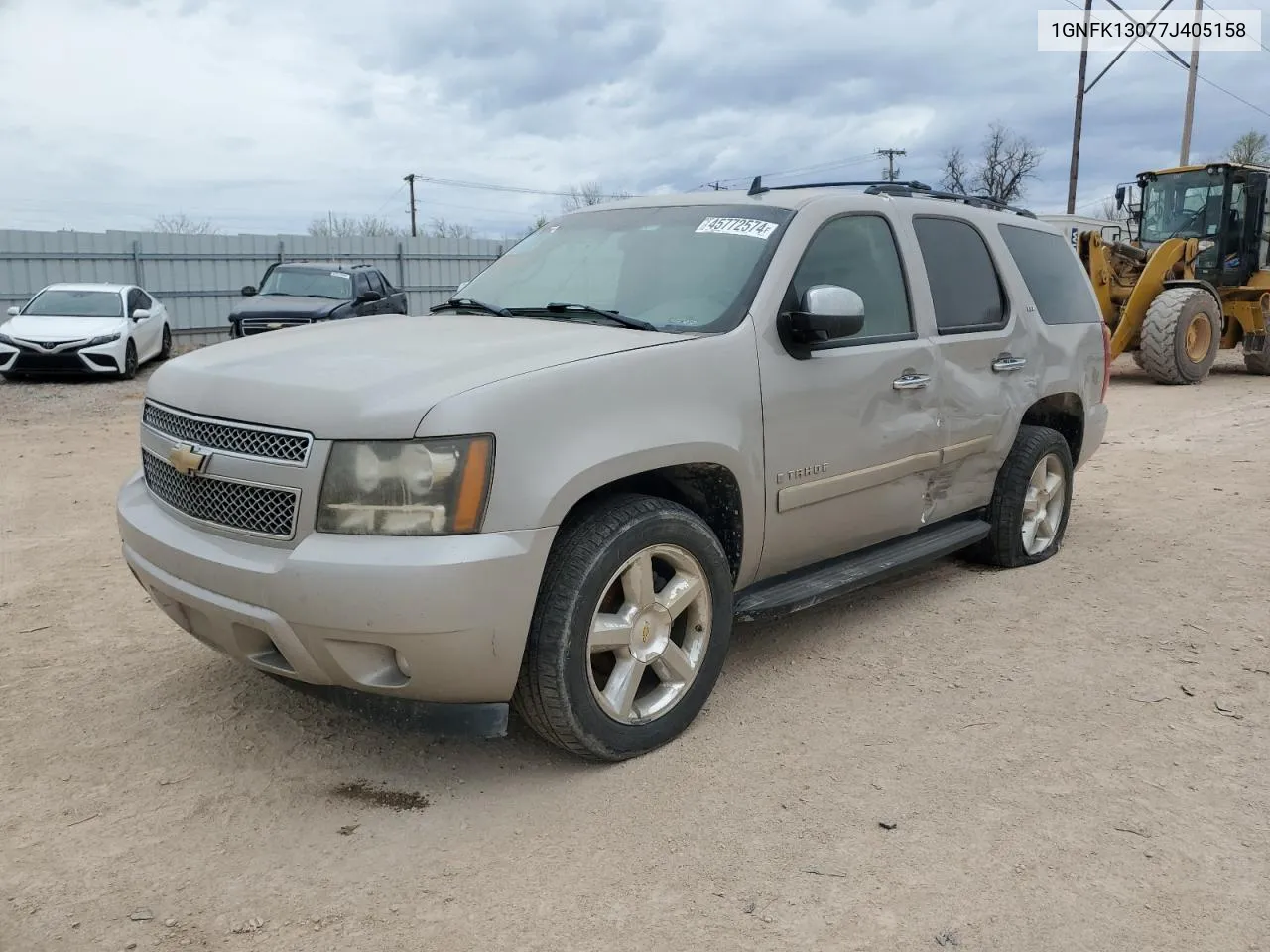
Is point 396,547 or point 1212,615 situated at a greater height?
point 396,547

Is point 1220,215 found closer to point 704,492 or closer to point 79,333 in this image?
point 704,492

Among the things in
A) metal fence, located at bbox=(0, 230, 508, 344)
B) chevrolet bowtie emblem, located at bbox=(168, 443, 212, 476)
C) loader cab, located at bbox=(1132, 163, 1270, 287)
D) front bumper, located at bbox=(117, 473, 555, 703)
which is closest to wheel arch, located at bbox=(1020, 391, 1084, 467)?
front bumper, located at bbox=(117, 473, 555, 703)

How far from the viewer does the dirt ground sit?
2.59 metres

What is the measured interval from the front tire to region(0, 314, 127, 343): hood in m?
13.7

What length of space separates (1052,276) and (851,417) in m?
2.25

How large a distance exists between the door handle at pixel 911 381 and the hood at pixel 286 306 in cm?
1178

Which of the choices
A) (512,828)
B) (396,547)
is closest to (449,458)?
(396,547)

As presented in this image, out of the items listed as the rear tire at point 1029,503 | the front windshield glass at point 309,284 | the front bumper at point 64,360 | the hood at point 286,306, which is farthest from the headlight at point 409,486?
the front bumper at point 64,360

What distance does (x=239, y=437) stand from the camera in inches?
121

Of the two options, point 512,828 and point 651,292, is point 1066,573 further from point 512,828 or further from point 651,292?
point 512,828

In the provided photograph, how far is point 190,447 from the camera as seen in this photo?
318 centimetres

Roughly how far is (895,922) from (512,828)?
43.3 inches

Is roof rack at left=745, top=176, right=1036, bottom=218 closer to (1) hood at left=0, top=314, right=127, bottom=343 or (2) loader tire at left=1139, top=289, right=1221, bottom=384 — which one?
(2) loader tire at left=1139, top=289, right=1221, bottom=384

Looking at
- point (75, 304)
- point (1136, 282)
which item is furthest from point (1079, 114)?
point (75, 304)
